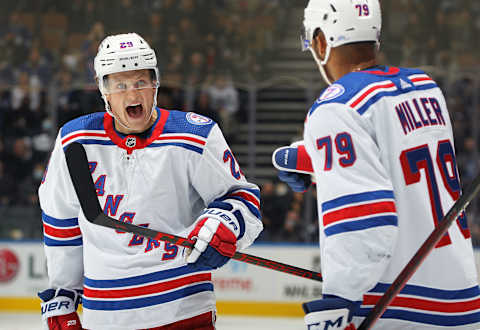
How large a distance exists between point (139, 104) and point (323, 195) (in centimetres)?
77

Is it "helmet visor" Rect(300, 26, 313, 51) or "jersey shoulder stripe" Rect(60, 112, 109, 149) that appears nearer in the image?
"helmet visor" Rect(300, 26, 313, 51)

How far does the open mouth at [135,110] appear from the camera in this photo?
6.79 ft

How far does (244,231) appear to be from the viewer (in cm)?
203

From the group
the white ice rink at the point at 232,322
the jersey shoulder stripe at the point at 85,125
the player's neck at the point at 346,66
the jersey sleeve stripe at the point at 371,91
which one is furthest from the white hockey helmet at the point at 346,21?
the white ice rink at the point at 232,322

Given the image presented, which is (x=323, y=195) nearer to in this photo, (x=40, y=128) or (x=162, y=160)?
(x=162, y=160)

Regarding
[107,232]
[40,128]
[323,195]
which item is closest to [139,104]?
[107,232]

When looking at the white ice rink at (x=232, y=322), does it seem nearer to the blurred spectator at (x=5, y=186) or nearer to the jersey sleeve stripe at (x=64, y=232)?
the blurred spectator at (x=5, y=186)

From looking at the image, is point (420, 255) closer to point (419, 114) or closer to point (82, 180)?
point (419, 114)

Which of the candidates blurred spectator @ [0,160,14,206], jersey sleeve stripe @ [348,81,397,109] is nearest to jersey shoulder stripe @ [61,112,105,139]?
jersey sleeve stripe @ [348,81,397,109]

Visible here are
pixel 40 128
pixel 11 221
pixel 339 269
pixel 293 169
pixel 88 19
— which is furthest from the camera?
A: pixel 88 19

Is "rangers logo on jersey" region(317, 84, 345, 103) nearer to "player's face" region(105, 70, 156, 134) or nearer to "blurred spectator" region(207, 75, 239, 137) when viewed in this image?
"player's face" region(105, 70, 156, 134)

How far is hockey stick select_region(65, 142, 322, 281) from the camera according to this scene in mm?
1908

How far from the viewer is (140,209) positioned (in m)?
2.00

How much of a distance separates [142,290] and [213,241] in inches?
9.5
